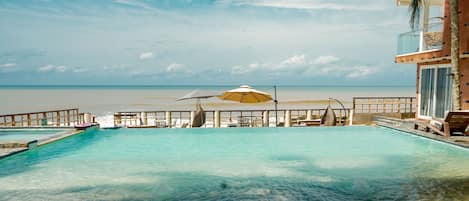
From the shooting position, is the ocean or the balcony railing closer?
the balcony railing

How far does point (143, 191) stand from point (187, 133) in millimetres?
7453

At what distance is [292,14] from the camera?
75.8 feet

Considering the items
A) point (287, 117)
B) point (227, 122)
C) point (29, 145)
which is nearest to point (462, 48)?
point (287, 117)

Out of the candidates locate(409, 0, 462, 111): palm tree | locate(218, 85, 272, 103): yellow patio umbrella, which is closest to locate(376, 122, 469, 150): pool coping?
locate(409, 0, 462, 111): palm tree

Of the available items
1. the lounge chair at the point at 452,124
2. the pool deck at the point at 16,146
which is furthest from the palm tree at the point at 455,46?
the pool deck at the point at 16,146

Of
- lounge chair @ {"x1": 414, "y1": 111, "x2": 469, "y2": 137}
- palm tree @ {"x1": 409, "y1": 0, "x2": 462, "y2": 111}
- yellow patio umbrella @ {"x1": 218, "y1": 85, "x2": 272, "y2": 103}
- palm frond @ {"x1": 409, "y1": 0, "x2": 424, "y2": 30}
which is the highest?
palm frond @ {"x1": 409, "y1": 0, "x2": 424, "y2": 30}

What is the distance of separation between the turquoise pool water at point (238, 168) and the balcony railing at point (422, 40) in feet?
13.1

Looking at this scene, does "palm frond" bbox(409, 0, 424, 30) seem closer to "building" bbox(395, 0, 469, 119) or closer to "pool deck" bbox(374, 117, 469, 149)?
"building" bbox(395, 0, 469, 119)

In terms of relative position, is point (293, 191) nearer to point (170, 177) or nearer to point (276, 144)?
point (170, 177)

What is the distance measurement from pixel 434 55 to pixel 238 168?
951cm

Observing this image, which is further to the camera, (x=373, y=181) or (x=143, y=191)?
(x=373, y=181)

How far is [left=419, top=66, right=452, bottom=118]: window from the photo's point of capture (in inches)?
552

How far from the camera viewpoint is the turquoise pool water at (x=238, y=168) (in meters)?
7.00

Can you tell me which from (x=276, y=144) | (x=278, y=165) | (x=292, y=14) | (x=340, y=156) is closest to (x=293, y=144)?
(x=276, y=144)
